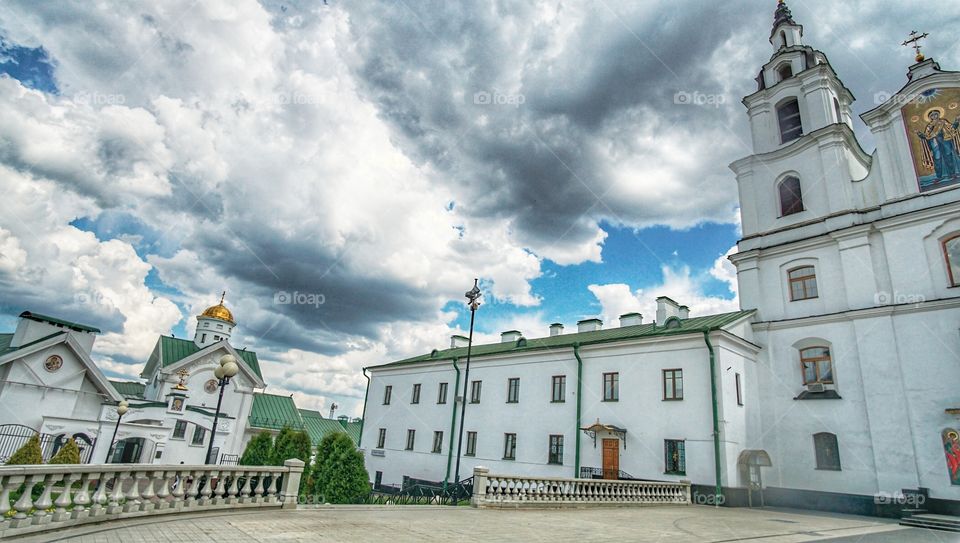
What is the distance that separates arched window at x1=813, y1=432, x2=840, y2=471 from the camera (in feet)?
62.9

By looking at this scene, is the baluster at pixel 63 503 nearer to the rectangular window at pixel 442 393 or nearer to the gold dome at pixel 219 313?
the rectangular window at pixel 442 393

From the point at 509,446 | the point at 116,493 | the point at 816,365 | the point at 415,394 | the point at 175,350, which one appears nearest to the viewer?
the point at 116,493

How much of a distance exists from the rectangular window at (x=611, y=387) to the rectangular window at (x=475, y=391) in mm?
8678

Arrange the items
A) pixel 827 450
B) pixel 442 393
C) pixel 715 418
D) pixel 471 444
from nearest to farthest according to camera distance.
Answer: pixel 715 418 < pixel 827 450 < pixel 471 444 < pixel 442 393

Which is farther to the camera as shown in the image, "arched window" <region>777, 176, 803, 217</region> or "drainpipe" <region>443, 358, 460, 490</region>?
→ "drainpipe" <region>443, 358, 460, 490</region>

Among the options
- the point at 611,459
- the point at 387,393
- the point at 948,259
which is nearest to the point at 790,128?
the point at 948,259

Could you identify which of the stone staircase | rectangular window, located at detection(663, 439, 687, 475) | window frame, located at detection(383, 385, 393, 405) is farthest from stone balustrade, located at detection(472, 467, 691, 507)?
window frame, located at detection(383, 385, 393, 405)

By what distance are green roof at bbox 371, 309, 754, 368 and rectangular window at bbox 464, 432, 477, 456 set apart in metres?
4.82

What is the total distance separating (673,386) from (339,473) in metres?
14.9

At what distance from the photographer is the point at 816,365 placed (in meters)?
20.7

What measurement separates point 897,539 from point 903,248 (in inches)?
516

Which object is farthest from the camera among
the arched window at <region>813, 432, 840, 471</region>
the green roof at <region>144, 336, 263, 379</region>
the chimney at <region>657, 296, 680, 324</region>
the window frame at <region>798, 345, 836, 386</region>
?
the green roof at <region>144, 336, 263, 379</region>

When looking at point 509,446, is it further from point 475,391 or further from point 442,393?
point 442,393

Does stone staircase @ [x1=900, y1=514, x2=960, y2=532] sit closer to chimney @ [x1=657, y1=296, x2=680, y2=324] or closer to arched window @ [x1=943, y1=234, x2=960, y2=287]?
arched window @ [x1=943, y1=234, x2=960, y2=287]
